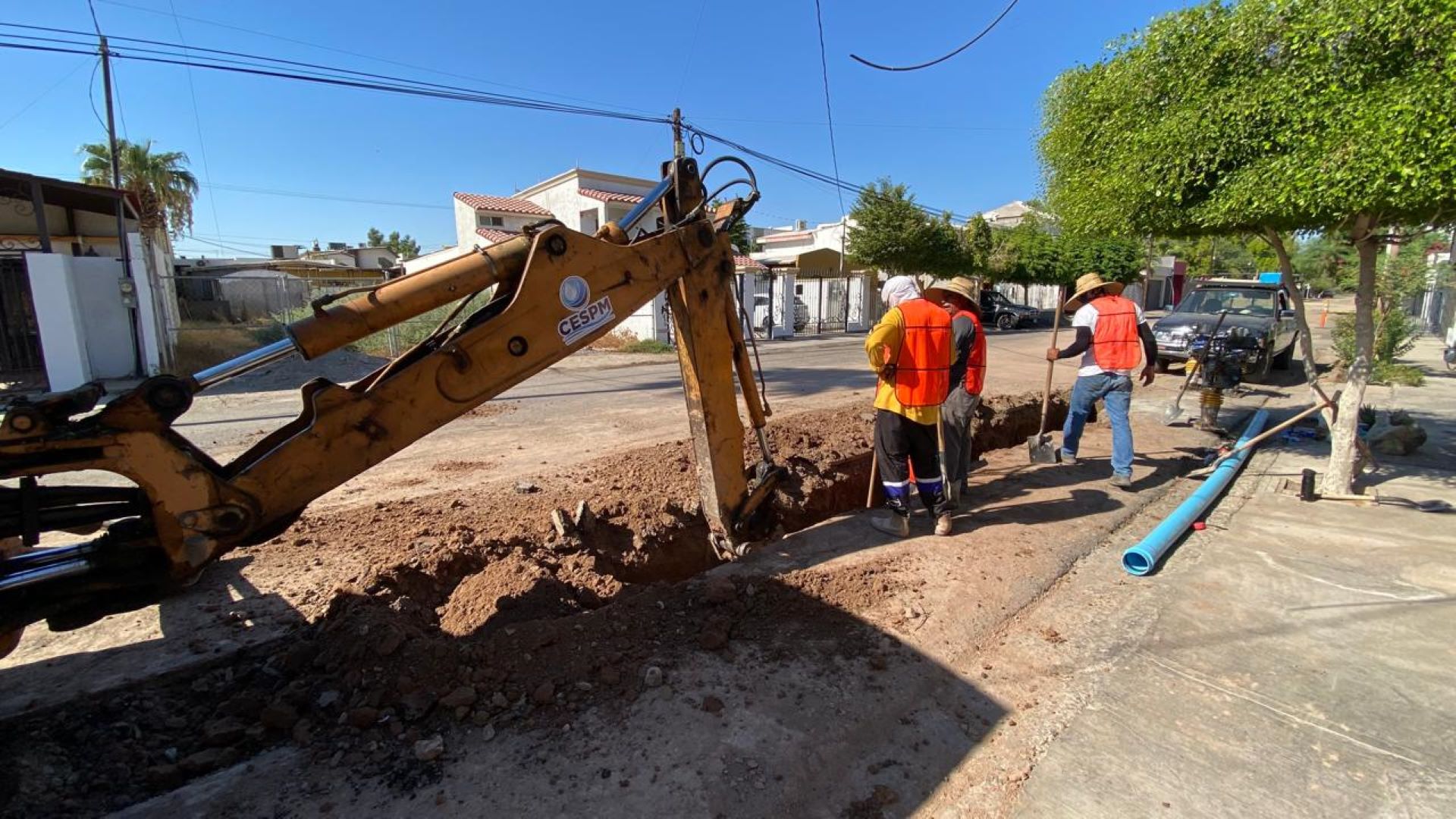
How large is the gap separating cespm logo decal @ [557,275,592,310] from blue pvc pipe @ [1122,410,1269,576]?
11.8 ft

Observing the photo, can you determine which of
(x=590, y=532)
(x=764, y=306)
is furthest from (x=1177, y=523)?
(x=764, y=306)

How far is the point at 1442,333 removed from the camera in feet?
67.4

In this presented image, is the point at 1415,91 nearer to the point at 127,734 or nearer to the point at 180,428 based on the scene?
the point at 127,734

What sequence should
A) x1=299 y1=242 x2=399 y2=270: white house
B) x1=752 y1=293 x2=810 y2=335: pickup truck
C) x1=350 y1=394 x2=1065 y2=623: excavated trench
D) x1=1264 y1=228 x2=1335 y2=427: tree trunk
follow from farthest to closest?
1. x1=299 y1=242 x2=399 y2=270: white house
2. x1=752 y1=293 x2=810 y2=335: pickup truck
3. x1=1264 y1=228 x2=1335 y2=427: tree trunk
4. x1=350 y1=394 x2=1065 y2=623: excavated trench

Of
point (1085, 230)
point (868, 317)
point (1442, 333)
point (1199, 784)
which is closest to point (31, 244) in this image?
point (1085, 230)

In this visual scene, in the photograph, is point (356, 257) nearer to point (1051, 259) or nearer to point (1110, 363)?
point (1051, 259)

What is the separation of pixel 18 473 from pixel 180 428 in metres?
7.27

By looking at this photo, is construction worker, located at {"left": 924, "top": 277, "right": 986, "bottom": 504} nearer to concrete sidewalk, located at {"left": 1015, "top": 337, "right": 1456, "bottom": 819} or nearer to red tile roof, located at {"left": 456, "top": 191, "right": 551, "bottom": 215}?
concrete sidewalk, located at {"left": 1015, "top": 337, "right": 1456, "bottom": 819}

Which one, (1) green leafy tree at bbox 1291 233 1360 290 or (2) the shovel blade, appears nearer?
(2) the shovel blade

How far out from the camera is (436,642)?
292cm

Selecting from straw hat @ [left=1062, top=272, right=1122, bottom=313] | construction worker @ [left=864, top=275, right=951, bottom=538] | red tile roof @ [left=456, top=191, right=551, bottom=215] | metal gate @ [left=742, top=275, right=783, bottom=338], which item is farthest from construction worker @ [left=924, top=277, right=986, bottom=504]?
red tile roof @ [left=456, top=191, right=551, bottom=215]

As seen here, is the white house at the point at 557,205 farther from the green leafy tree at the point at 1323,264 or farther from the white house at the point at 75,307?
the green leafy tree at the point at 1323,264

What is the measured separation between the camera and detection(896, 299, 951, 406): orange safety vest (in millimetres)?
4379

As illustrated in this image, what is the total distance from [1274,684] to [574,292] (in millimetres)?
3603
